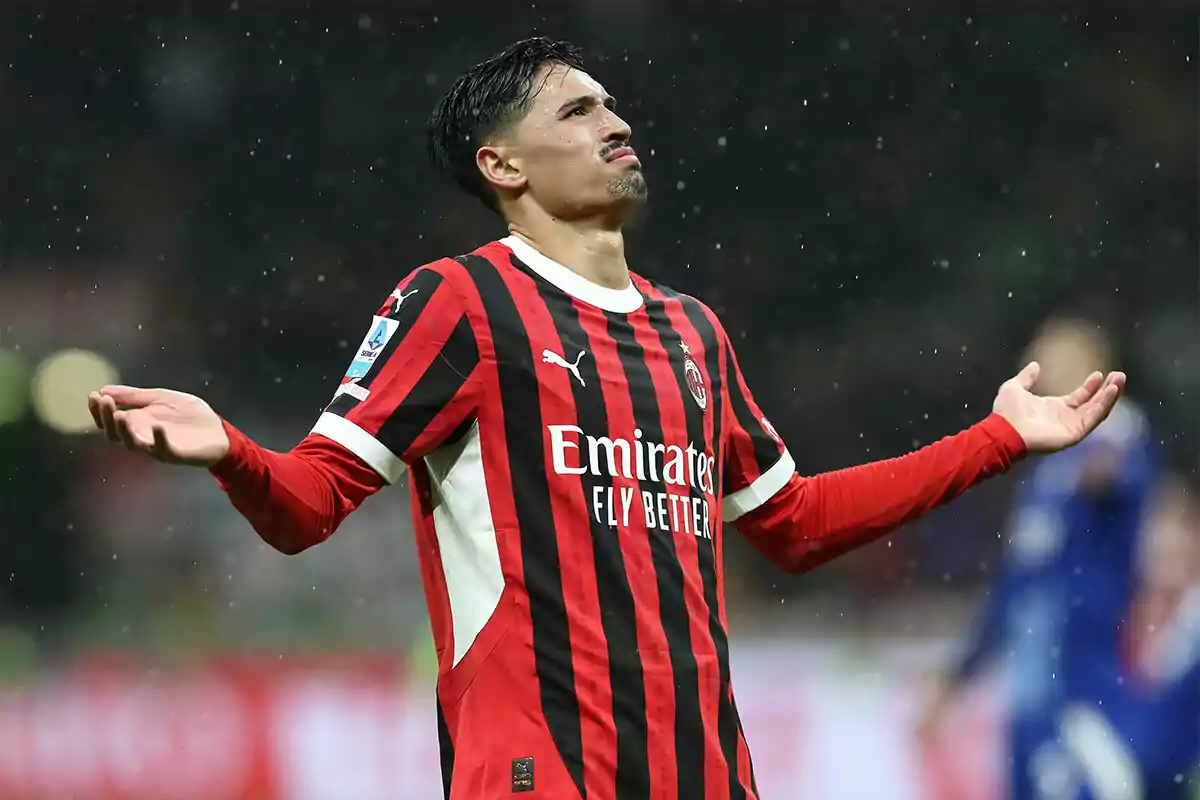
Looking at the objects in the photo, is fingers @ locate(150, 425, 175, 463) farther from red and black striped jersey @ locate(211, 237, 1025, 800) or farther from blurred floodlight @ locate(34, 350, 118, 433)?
blurred floodlight @ locate(34, 350, 118, 433)

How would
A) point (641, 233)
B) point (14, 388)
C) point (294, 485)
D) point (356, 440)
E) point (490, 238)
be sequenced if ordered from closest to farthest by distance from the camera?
1. point (294, 485)
2. point (356, 440)
3. point (14, 388)
4. point (641, 233)
5. point (490, 238)

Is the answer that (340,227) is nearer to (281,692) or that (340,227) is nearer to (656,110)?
(656,110)

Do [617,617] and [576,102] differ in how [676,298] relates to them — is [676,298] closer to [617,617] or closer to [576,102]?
[576,102]

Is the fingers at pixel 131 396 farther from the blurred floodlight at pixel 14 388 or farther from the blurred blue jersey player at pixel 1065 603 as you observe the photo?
the blurred floodlight at pixel 14 388

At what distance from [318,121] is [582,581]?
256 inches

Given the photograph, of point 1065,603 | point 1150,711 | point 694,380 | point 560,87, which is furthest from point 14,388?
point 694,380

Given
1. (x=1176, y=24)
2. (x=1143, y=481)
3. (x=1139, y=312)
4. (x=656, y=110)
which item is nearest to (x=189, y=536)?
(x=656, y=110)

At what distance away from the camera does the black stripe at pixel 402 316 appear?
2572mm

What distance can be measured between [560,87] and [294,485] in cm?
96

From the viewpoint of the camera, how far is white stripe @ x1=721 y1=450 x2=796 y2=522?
3010 millimetres

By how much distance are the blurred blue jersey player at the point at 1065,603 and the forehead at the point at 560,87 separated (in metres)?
2.65

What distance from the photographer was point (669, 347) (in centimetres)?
285

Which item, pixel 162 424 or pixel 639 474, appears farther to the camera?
pixel 639 474

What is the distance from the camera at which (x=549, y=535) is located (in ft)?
8.34
